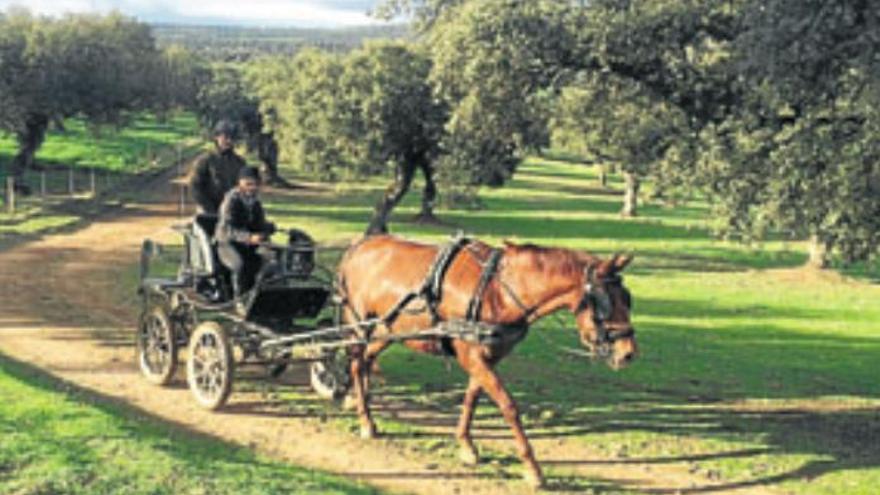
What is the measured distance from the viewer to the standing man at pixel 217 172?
1457cm

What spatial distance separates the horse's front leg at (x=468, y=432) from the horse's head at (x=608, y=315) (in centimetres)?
174

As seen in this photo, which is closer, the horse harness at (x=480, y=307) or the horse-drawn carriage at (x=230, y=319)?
the horse harness at (x=480, y=307)

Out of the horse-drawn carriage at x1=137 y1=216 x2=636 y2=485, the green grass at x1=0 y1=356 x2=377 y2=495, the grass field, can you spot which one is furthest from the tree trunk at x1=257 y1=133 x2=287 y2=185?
the green grass at x1=0 y1=356 x2=377 y2=495

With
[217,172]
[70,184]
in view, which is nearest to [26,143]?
[70,184]

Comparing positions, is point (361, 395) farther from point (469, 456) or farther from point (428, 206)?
point (428, 206)

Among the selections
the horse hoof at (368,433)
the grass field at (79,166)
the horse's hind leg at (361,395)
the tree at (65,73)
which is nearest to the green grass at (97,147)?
the grass field at (79,166)

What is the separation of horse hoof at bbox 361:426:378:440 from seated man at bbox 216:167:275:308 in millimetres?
2754

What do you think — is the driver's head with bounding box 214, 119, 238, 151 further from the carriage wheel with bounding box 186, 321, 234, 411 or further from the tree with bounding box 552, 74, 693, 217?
the tree with bounding box 552, 74, 693, 217

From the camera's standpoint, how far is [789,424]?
14.2 meters

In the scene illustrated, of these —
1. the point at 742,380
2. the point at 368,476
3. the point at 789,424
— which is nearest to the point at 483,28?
the point at 368,476

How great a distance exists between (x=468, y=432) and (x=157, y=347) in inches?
219

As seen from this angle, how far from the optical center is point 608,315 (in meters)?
10.0

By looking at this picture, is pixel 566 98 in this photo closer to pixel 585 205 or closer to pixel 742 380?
pixel 742 380

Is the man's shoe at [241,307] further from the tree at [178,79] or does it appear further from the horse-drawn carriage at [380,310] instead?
the tree at [178,79]
